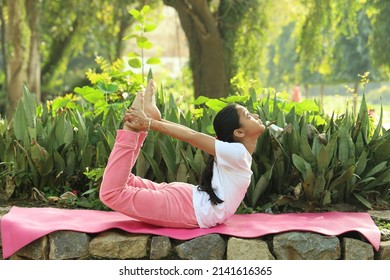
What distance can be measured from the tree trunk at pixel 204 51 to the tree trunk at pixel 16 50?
340 cm

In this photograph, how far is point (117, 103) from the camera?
19.2 feet

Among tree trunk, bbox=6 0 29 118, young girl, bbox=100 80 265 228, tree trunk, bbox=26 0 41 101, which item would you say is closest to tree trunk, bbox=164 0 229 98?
tree trunk, bbox=6 0 29 118

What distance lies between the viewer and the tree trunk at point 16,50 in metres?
13.4

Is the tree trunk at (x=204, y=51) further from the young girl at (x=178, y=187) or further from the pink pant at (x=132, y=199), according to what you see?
the pink pant at (x=132, y=199)

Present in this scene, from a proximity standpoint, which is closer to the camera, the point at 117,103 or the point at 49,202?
the point at 49,202

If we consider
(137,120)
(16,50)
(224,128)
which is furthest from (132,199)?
(16,50)

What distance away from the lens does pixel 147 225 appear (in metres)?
4.30

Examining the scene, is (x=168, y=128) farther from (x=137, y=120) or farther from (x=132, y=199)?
(x=132, y=199)

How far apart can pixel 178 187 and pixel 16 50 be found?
986 centimetres

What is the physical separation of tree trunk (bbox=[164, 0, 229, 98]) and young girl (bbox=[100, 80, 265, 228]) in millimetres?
6475
